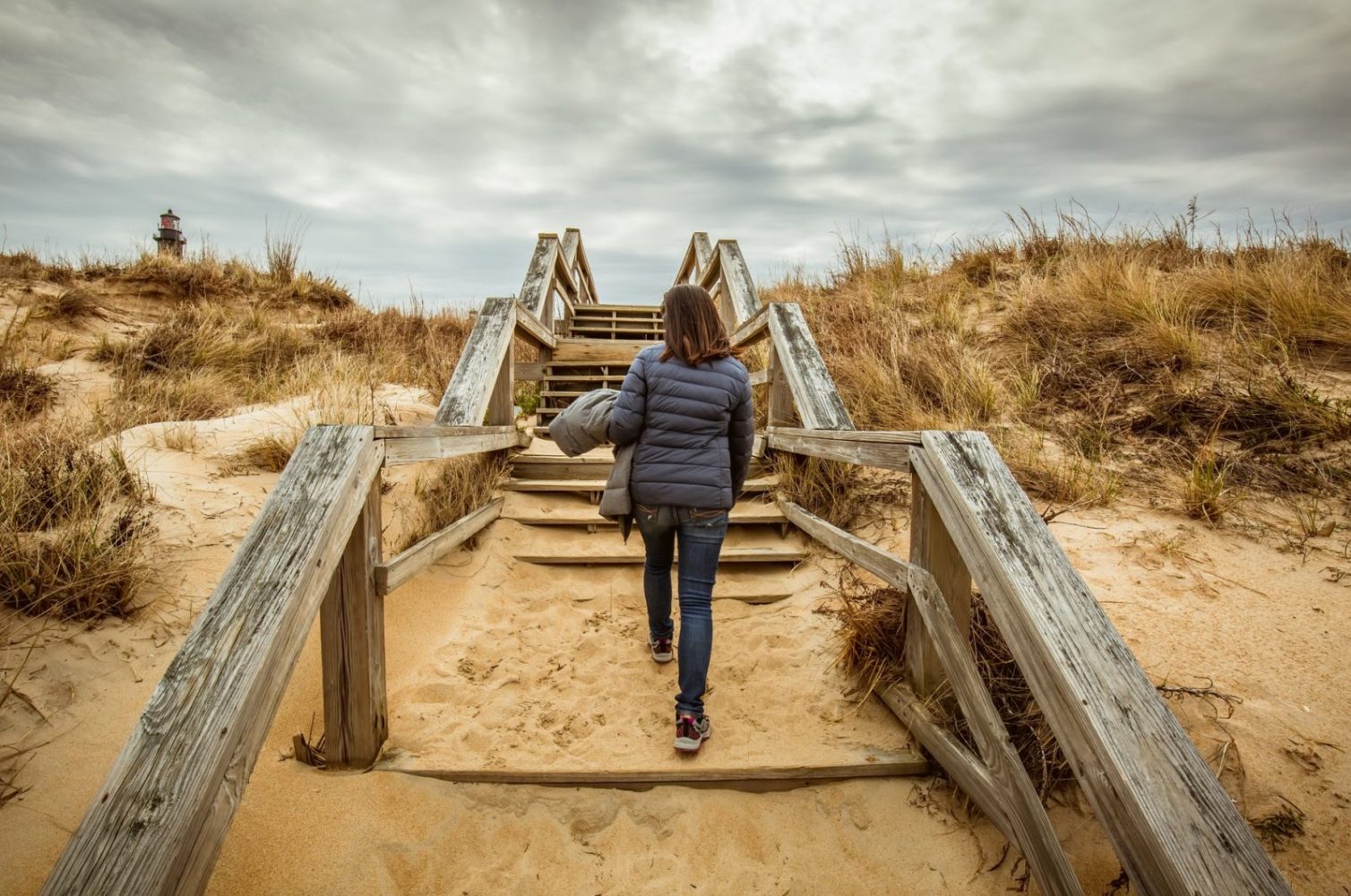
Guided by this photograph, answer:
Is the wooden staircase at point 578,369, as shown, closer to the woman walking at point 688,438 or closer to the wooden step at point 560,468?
the wooden step at point 560,468

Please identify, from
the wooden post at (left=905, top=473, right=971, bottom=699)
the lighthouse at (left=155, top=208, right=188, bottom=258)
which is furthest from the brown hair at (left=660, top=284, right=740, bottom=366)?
the lighthouse at (left=155, top=208, right=188, bottom=258)

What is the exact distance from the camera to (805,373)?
3.71 meters

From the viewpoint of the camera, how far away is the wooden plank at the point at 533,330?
4437 mm

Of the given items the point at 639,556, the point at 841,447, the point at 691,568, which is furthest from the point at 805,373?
the point at 691,568

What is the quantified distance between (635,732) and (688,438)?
45.1 inches

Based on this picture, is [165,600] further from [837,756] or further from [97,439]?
[837,756]

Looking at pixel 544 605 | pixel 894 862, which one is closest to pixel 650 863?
pixel 894 862

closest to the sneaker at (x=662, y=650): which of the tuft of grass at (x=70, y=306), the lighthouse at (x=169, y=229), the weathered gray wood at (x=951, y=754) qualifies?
the weathered gray wood at (x=951, y=754)

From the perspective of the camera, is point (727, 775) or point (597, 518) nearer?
point (727, 775)

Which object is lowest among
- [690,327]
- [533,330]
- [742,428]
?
[742,428]

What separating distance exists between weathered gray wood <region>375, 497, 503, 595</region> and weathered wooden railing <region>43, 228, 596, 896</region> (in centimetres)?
1

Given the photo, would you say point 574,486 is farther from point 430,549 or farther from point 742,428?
point 742,428

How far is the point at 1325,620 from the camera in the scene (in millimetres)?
2238

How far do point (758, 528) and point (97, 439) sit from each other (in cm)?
402
